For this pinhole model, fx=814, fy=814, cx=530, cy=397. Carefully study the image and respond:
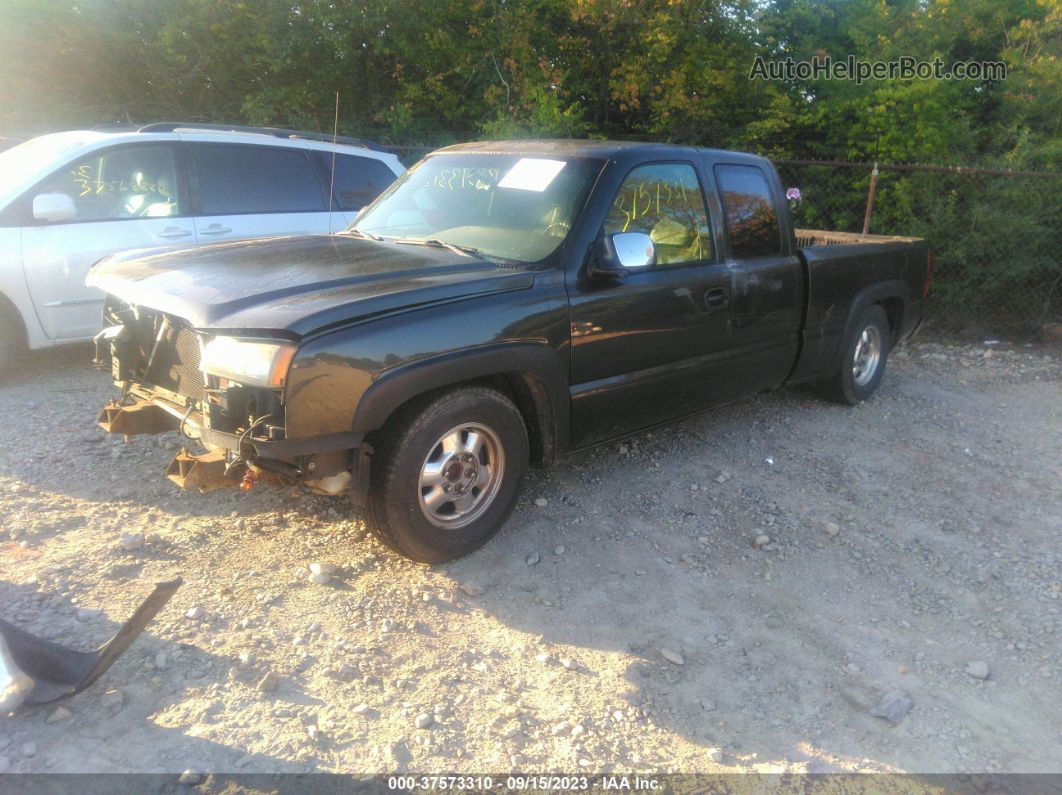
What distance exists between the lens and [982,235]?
8789 mm

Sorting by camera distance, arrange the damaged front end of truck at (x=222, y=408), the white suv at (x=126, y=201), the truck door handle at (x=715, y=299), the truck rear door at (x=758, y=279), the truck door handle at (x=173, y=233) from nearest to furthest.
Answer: the damaged front end of truck at (x=222, y=408) → the truck door handle at (x=715, y=299) → the truck rear door at (x=758, y=279) → the white suv at (x=126, y=201) → the truck door handle at (x=173, y=233)

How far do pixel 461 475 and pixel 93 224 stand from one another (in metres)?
4.00

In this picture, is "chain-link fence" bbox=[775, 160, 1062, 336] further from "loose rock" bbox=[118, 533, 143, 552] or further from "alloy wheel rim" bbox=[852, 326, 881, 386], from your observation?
"loose rock" bbox=[118, 533, 143, 552]

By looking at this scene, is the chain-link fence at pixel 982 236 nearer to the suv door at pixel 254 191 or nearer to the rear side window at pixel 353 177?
the rear side window at pixel 353 177

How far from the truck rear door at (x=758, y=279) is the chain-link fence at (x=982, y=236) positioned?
170 inches

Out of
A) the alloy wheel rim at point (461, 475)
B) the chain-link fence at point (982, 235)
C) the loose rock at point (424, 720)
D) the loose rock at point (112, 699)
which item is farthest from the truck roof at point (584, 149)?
the chain-link fence at point (982, 235)

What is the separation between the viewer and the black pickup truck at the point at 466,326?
3.11m

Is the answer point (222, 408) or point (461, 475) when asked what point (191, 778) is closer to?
point (222, 408)

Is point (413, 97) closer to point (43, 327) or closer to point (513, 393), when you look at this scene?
point (43, 327)

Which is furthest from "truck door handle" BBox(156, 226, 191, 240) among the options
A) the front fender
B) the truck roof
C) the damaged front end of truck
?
the front fender

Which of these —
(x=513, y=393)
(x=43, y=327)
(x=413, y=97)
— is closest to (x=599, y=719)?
(x=513, y=393)

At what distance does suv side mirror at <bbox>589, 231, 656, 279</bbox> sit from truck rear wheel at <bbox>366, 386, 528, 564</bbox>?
82cm

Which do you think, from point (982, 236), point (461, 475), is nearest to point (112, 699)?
point (461, 475)

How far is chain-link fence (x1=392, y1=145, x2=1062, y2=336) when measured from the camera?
865 cm
